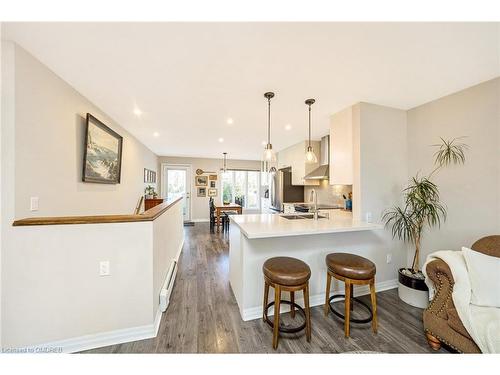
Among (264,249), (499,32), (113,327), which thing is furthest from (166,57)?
(499,32)

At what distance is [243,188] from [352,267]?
607cm

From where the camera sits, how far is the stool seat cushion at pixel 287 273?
1.52m

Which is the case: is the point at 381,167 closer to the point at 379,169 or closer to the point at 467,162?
the point at 379,169

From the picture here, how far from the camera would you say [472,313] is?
4.41 ft

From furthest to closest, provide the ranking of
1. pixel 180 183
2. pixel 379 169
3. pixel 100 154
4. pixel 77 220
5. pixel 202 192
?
1. pixel 202 192
2. pixel 180 183
3. pixel 100 154
4. pixel 379 169
5. pixel 77 220

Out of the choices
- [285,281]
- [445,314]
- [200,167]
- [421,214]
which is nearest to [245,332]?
[285,281]

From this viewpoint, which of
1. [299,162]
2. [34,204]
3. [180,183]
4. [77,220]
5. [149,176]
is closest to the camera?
[77,220]

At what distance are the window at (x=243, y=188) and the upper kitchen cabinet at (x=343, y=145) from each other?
484 centimetres

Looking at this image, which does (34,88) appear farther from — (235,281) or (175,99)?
(235,281)

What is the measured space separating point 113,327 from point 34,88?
2.08 meters

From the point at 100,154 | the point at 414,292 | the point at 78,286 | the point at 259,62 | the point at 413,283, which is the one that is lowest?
the point at 414,292

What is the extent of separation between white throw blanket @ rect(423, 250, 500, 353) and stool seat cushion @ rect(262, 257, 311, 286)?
107cm

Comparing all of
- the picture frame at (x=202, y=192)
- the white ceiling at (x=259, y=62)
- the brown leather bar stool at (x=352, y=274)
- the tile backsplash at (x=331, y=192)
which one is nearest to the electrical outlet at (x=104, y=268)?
the white ceiling at (x=259, y=62)

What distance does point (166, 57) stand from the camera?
1569 mm
